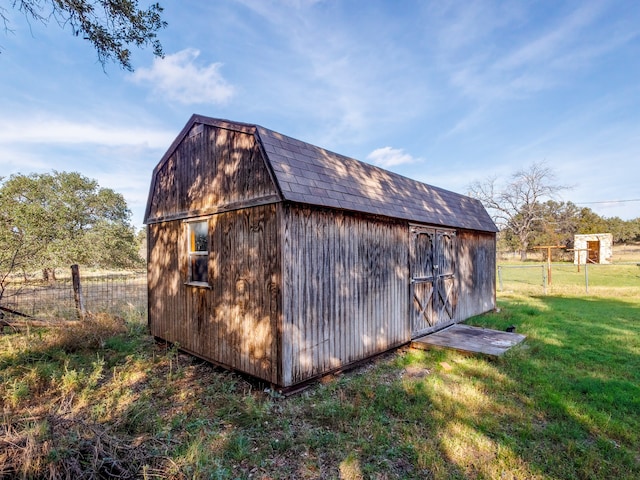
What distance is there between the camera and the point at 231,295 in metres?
5.07

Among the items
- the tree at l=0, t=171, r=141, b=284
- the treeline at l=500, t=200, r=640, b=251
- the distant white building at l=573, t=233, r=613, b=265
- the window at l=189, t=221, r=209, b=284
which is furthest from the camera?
the treeline at l=500, t=200, r=640, b=251

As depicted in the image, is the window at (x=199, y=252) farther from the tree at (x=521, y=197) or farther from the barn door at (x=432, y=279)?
the tree at (x=521, y=197)

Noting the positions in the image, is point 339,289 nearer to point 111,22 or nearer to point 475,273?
point 111,22

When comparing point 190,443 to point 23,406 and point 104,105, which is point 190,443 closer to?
point 23,406

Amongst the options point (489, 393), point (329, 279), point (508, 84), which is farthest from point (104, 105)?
point (508, 84)

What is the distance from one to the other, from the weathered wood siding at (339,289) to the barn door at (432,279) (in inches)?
17.3

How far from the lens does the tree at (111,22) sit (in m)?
4.02

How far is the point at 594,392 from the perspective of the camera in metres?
4.34

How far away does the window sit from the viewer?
5.79 m

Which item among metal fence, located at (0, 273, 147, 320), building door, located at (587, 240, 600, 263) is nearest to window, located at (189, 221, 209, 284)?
metal fence, located at (0, 273, 147, 320)

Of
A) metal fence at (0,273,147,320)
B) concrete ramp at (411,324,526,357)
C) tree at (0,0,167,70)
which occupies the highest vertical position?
tree at (0,0,167,70)

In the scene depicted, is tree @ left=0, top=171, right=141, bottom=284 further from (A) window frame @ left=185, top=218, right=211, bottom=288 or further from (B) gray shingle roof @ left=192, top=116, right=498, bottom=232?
(B) gray shingle roof @ left=192, top=116, right=498, bottom=232

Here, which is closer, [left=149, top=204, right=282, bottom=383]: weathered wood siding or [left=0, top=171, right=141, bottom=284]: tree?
[left=149, top=204, right=282, bottom=383]: weathered wood siding

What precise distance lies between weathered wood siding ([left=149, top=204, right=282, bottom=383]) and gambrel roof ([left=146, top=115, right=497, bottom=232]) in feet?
1.97
